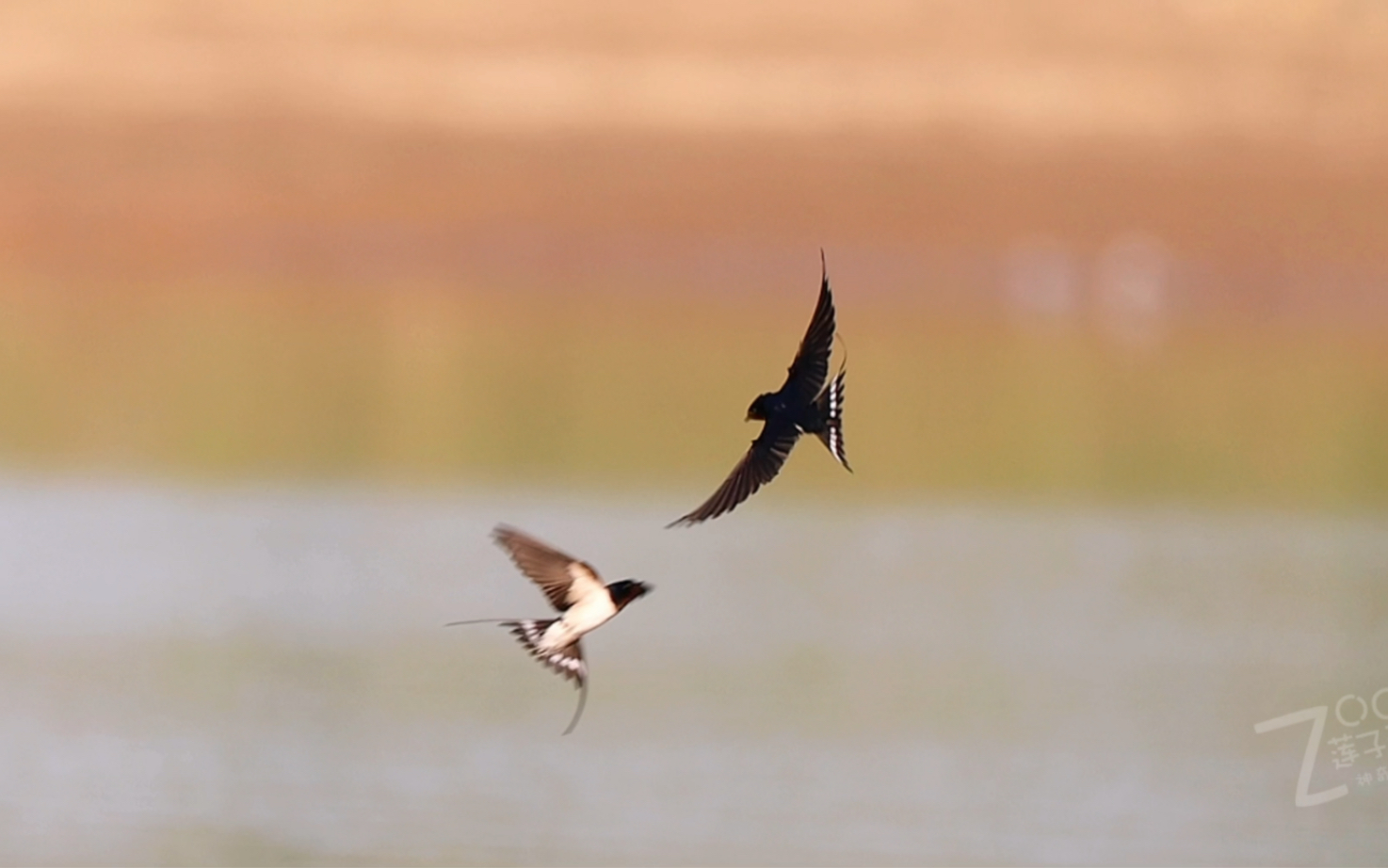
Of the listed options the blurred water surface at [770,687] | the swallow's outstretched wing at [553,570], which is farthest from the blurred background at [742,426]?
the swallow's outstretched wing at [553,570]

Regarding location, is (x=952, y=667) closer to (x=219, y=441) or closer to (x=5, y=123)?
(x=219, y=441)

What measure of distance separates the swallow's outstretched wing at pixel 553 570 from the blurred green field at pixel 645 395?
0.15 meters

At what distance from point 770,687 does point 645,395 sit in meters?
0.39

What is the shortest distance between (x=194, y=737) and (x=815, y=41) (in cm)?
116

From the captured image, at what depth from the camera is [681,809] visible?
1.46 m

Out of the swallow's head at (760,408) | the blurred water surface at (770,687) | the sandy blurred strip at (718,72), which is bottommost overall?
the blurred water surface at (770,687)

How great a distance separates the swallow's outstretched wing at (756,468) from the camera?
1.36m

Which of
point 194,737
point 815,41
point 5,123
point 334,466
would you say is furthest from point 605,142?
point 194,737

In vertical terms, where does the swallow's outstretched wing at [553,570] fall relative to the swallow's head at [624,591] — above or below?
above

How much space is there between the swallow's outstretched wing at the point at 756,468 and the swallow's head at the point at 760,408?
0.01 meters

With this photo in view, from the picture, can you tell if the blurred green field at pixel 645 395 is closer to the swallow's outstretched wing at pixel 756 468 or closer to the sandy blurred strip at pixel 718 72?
the swallow's outstretched wing at pixel 756 468

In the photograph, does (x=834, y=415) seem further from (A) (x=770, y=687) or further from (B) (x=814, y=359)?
(A) (x=770, y=687)

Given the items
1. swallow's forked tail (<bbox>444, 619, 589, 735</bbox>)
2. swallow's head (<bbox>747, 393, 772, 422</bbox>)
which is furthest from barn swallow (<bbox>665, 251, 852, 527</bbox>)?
swallow's forked tail (<bbox>444, 619, 589, 735</bbox>)

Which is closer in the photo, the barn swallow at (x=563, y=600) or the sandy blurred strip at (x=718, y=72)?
the barn swallow at (x=563, y=600)
